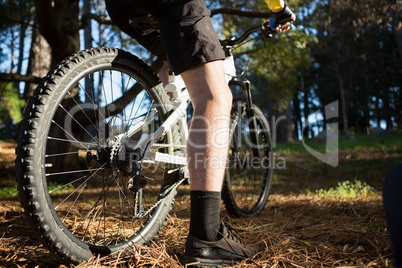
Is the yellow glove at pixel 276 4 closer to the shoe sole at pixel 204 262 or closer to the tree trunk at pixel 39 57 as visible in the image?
the shoe sole at pixel 204 262

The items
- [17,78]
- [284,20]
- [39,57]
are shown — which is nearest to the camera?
[284,20]

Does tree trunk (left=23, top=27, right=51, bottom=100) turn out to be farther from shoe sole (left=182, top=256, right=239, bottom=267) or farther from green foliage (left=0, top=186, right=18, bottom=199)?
shoe sole (left=182, top=256, right=239, bottom=267)

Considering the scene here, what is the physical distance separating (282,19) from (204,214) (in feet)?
4.74

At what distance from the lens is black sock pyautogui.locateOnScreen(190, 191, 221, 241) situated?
1519 mm

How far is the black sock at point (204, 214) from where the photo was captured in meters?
1.52

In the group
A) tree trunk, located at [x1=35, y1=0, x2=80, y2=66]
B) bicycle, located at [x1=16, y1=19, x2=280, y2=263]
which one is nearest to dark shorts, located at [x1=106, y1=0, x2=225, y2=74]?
bicycle, located at [x1=16, y1=19, x2=280, y2=263]

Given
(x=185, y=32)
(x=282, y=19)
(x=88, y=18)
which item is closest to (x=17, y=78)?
(x=88, y=18)

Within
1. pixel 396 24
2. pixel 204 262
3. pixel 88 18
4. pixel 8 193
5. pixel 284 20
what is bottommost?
pixel 204 262

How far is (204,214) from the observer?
1.52m

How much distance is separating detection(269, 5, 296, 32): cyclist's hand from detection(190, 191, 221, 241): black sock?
1.32 metres

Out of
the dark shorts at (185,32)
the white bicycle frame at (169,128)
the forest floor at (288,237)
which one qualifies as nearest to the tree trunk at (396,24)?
Result: the forest floor at (288,237)

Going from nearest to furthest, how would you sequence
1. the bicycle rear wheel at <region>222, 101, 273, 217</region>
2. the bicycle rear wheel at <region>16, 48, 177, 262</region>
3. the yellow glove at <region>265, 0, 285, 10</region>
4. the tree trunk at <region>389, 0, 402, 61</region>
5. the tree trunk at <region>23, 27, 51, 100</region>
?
the bicycle rear wheel at <region>16, 48, 177, 262</region> < the yellow glove at <region>265, 0, 285, 10</region> < the bicycle rear wheel at <region>222, 101, 273, 217</region> < the tree trunk at <region>23, 27, 51, 100</region> < the tree trunk at <region>389, 0, 402, 61</region>

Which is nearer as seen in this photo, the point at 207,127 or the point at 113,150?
the point at 207,127

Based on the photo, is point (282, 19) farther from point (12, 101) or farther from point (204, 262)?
point (12, 101)
